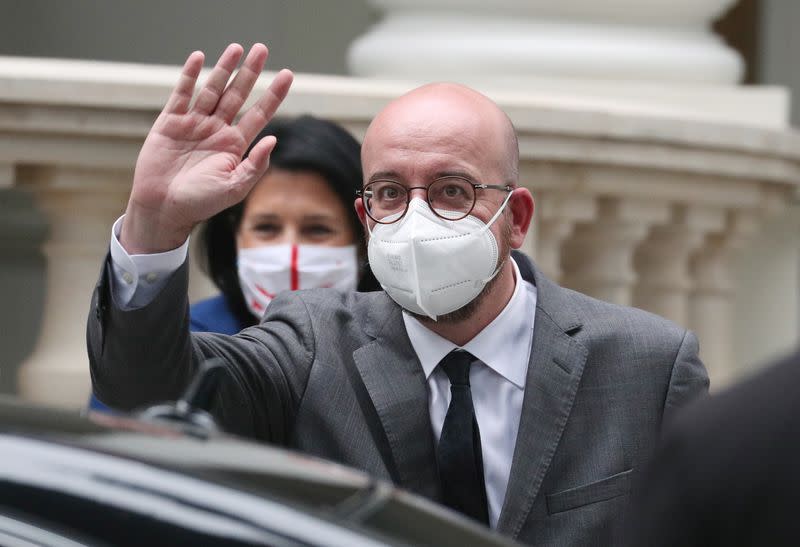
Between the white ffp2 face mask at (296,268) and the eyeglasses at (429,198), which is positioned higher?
the eyeglasses at (429,198)

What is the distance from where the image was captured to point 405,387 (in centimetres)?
302

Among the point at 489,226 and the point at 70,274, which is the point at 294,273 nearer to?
the point at 70,274

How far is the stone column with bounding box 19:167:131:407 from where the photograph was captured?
162 inches

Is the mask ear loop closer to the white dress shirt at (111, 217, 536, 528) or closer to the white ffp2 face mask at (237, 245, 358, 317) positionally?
the white dress shirt at (111, 217, 536, 528)

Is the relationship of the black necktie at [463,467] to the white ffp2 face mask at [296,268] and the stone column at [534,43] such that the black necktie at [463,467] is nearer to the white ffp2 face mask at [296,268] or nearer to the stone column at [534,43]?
the white ffp2 face mask at [296,268]

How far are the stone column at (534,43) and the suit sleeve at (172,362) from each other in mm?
2247

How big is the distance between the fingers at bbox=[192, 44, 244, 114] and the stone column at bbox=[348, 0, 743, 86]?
6.82ft

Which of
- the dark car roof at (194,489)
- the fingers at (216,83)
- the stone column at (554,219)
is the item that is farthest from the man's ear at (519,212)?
the dark car roof at (194,489)

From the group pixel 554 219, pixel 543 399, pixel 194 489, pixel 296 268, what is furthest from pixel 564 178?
pixel 194 489

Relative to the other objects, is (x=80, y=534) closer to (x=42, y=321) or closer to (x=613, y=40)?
(x=42, y=321)

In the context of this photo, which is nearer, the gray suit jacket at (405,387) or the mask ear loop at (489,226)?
the gray suit jacket at (405,387)

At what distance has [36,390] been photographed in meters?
4.11

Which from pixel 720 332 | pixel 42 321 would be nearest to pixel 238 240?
pixel 42 321

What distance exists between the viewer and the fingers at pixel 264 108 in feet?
10.00
